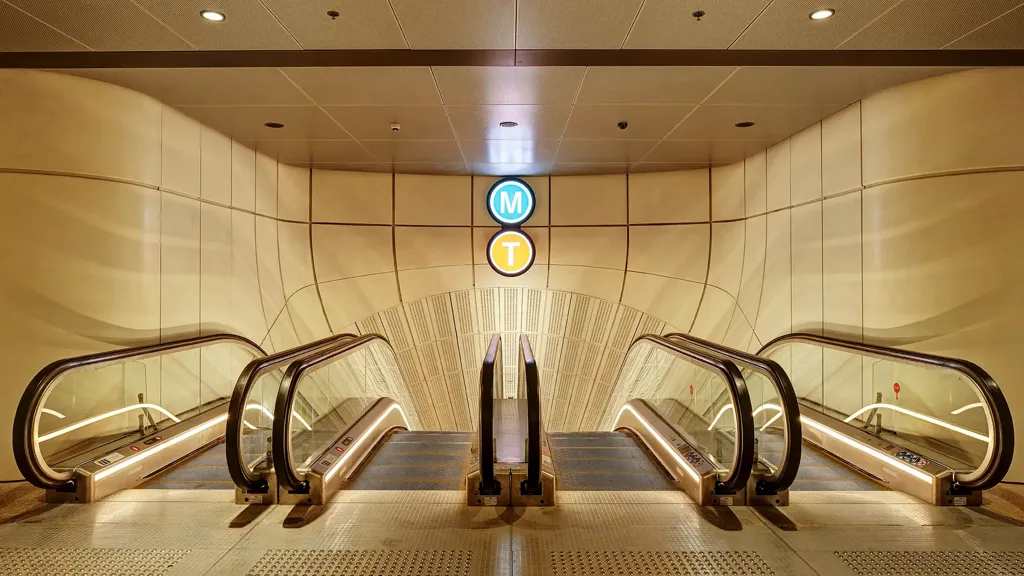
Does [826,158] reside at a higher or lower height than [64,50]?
lower

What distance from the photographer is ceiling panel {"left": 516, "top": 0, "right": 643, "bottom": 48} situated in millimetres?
3479

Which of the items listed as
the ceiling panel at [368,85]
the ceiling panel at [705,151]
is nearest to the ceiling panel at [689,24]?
the ceiling panel at [368,85]

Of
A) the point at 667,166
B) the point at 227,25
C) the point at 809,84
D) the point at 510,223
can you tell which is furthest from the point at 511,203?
the point at 227,25

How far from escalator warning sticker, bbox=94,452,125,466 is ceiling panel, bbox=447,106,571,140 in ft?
12.7

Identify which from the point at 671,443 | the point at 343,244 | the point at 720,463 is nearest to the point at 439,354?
the point at 343,244

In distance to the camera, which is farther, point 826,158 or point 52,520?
point 826,158

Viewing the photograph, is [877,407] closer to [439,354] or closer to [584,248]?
[584,248]

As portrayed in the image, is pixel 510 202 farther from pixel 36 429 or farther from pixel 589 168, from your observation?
pixel 36 429

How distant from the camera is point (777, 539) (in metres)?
3.00

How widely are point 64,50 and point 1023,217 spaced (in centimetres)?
725

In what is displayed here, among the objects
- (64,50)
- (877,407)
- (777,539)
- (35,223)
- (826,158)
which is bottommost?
(777,539)

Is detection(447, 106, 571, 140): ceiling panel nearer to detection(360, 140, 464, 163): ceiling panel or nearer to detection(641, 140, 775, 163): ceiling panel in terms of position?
detection(360, 140, 464, 163): ceiling panel

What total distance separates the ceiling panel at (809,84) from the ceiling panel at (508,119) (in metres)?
1.52

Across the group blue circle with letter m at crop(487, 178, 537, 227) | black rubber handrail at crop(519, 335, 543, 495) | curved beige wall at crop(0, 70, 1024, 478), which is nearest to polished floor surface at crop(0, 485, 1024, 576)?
black rubber handrail at crop(519, 335, 543, 495)
